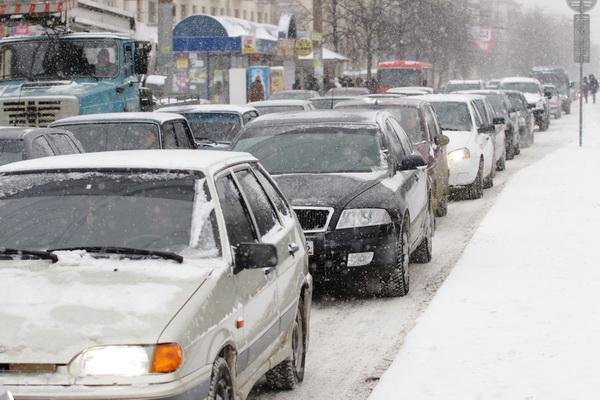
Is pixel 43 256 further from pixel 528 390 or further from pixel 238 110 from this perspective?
pixel 238 110

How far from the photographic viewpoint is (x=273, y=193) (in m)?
7.79

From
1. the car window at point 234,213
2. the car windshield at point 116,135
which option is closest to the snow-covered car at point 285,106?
the car windshield at point 116,135

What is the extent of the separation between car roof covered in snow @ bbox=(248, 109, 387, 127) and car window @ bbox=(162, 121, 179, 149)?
2.28 meters

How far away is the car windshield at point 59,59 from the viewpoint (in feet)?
71.4

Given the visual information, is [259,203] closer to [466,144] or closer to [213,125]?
[213,125]

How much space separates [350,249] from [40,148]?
3243 millimetres

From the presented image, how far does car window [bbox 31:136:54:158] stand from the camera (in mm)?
12469

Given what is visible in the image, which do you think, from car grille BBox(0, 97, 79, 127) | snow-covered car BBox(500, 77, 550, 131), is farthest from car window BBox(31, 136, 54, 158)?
snow-covered car BBox(500, 77, 550, 131)

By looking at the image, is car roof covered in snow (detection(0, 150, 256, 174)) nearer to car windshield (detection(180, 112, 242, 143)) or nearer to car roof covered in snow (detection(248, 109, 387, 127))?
car roof covered in snow (detection(248, 109, 387, 127))

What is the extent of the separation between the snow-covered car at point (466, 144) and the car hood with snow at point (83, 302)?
14847 mm

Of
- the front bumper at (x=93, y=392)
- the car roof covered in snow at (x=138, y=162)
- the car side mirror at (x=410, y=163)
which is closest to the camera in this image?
the front bumper at (x=93, y=392)

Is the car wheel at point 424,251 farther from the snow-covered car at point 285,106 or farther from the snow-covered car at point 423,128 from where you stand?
the snow-covered car at point 285,106

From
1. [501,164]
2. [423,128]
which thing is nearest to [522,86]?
[501,164]

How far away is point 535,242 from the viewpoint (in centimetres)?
1459
